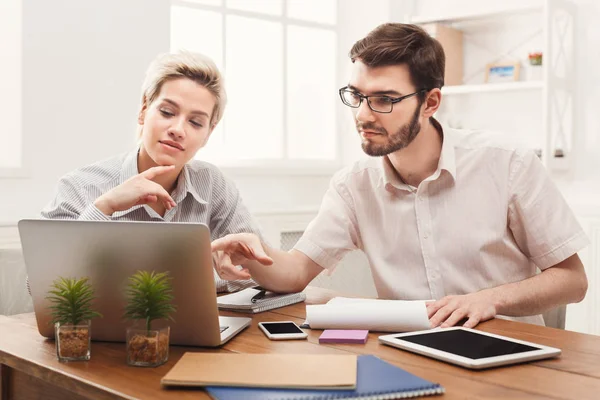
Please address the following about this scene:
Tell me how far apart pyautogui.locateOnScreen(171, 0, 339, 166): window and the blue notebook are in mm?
2626

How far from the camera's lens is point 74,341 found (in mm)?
1170

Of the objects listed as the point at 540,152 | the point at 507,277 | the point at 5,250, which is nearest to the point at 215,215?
the point at 5,250

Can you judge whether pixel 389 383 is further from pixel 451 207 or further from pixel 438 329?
pixel 451 207

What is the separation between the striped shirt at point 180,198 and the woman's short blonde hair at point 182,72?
7.5 inches

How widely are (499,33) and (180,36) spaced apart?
1.65m

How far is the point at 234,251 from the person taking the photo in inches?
65.6

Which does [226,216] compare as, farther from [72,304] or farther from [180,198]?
[72,304]

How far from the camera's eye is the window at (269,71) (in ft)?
11.9

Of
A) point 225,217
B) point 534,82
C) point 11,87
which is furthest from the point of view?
point 534,82

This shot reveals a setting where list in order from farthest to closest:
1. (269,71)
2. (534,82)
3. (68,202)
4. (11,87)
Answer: (269,71) → (534,82) → (11,87) → (68,202)

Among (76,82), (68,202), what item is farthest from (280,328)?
(76,82)

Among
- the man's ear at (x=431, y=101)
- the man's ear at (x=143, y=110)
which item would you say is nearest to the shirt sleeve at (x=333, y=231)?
the man's ear at (x=431, y=101)

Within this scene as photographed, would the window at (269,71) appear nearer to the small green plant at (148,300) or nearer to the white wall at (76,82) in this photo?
the white wall at (76,82)

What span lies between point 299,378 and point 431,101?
3.78 feet
